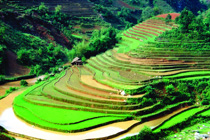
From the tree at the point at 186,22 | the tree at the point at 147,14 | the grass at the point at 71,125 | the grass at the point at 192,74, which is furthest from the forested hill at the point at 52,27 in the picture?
the grass at the point at 192,74

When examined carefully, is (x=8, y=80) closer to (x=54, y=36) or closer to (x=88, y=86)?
(x=88, y=86)

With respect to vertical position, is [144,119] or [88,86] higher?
[88,86]

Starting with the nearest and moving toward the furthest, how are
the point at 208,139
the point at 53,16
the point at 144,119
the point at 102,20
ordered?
the point at 208,139 < the point at 144,119 < the point at 53,16 < the point at 102,20

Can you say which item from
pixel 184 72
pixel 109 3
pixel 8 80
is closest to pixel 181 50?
pixel 184 72

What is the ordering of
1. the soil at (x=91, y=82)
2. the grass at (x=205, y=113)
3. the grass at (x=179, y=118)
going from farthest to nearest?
the soil at (x=91, y=82)
the grass at (x=205, y=113)
the grass at (x=179, y=118)

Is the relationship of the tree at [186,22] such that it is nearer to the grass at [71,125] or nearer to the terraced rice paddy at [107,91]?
the terraced rice paddy at [107,91]

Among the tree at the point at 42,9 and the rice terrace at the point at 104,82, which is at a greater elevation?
the tree at the point at 42,9

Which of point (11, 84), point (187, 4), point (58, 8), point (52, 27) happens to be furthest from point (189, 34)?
point (187, 4)
